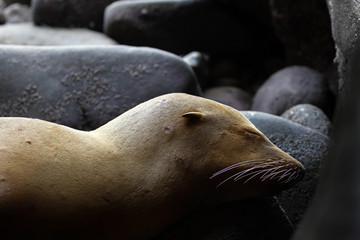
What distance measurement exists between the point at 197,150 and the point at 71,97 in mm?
845

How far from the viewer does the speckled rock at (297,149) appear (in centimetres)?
163

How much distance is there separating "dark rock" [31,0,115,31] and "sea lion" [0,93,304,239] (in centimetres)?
249

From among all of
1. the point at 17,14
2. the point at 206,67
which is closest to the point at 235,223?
the point at 206,67

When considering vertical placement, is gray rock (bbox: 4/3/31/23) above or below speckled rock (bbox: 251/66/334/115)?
below

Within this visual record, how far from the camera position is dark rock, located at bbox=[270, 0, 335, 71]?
2.85 m

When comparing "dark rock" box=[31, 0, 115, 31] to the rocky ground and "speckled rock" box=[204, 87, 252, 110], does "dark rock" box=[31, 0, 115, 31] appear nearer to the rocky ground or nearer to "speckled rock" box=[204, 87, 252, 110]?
the rocky ground

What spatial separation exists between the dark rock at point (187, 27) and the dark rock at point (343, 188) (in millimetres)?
2884

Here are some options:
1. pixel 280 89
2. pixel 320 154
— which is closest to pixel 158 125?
pixel 320 154

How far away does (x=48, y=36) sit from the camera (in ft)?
11.7

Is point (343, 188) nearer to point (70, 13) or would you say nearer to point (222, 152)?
point (222, 152)

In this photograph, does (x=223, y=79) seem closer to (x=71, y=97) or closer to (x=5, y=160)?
(x=71, y=97)

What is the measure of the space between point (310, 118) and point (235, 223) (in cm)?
96

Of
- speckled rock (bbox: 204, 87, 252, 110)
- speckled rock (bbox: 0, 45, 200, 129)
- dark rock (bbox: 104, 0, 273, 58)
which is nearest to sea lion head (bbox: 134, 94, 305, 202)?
speckled rock (bbox: 0, 45, 200, 129)

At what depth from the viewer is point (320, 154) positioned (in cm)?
173
